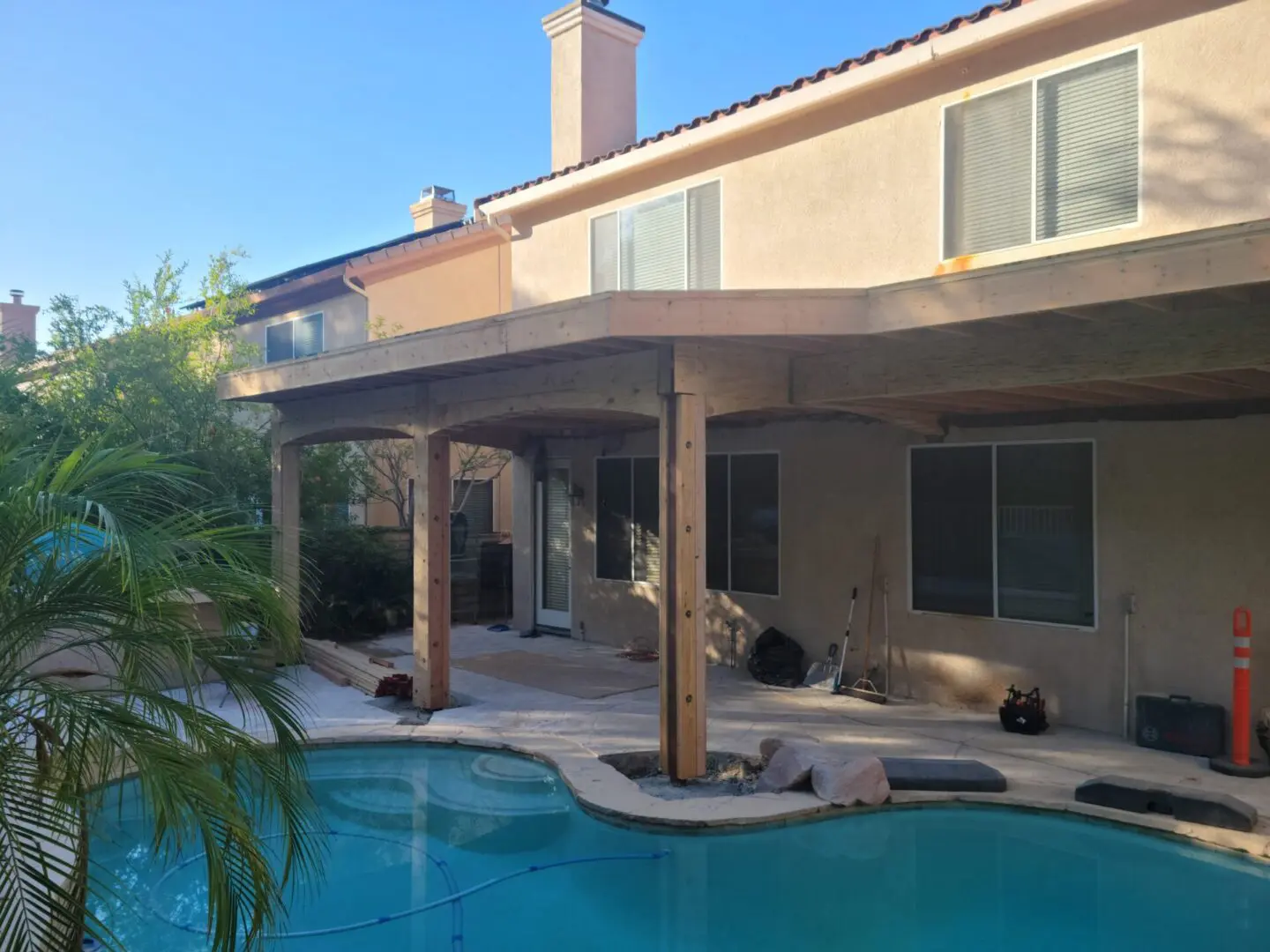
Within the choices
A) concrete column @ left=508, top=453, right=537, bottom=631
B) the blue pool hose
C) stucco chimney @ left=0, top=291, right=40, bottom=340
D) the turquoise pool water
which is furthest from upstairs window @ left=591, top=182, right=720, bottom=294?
stucco chimney @ left=0, top=291, right=40, bottom=340

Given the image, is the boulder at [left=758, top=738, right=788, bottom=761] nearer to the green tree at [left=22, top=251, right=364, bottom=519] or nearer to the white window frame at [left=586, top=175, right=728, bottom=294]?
the white window frame at [left=586, top=175, right=728, bottom=294]

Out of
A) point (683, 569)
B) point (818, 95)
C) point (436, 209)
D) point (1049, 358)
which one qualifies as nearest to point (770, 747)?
point (683, 569)

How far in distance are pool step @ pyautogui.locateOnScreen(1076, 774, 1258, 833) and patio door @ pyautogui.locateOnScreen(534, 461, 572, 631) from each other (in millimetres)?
7956

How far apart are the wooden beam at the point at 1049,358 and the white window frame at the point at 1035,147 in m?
2.14

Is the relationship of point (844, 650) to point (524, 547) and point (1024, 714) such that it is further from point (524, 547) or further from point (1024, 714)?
point (524, 547)

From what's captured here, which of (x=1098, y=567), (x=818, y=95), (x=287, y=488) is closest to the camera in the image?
(x=1098, y=567)

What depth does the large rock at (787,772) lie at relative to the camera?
642 centimetres

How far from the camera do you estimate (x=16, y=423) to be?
14.0 ft

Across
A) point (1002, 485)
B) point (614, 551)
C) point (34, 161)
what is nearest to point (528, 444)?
point (614, 551)

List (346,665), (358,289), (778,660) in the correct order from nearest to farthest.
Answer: (778,660), (346,665), (358,289)

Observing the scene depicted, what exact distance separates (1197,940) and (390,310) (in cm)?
1429

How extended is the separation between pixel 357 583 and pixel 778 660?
6141mm

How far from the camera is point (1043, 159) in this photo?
7746 millimetres

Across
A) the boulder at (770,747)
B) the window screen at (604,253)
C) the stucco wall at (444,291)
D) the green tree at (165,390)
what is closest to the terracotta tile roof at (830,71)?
the window screen at (604,253)
